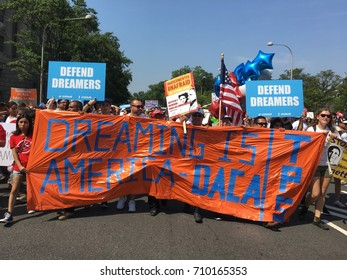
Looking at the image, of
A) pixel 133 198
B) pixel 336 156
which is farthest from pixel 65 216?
pixel 336 156

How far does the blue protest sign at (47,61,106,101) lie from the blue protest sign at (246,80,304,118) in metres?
3.06

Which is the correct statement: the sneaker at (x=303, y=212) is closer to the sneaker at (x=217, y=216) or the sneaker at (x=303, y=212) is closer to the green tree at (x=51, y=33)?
the sneaker at (x=217, y=216)

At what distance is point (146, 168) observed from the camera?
5465mm

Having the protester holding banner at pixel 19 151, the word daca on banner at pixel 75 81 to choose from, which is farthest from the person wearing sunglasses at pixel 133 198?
the protester holding banner at pixel 19 151

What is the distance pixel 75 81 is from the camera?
6.73m

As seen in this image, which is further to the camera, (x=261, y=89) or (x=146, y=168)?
(x=261, y=89)

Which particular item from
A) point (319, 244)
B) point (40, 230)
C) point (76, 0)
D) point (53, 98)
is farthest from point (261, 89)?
point (76, 0)

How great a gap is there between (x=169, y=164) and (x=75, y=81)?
2.80 metres

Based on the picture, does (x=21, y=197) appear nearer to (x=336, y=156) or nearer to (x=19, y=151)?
(x=19, y=151)

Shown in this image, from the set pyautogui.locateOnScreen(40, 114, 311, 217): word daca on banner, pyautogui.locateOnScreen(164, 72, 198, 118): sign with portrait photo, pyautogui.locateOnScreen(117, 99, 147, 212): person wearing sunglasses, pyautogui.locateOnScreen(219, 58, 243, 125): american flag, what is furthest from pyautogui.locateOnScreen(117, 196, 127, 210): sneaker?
pyautogui.locateOnScreen(219, 58, 243, 125): american flag

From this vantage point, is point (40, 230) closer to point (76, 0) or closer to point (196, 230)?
point (196, 230)

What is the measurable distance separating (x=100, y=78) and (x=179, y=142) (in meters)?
2.43

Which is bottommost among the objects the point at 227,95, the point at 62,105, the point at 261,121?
the point at 261,121

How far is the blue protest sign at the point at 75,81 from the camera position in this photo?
670cm
